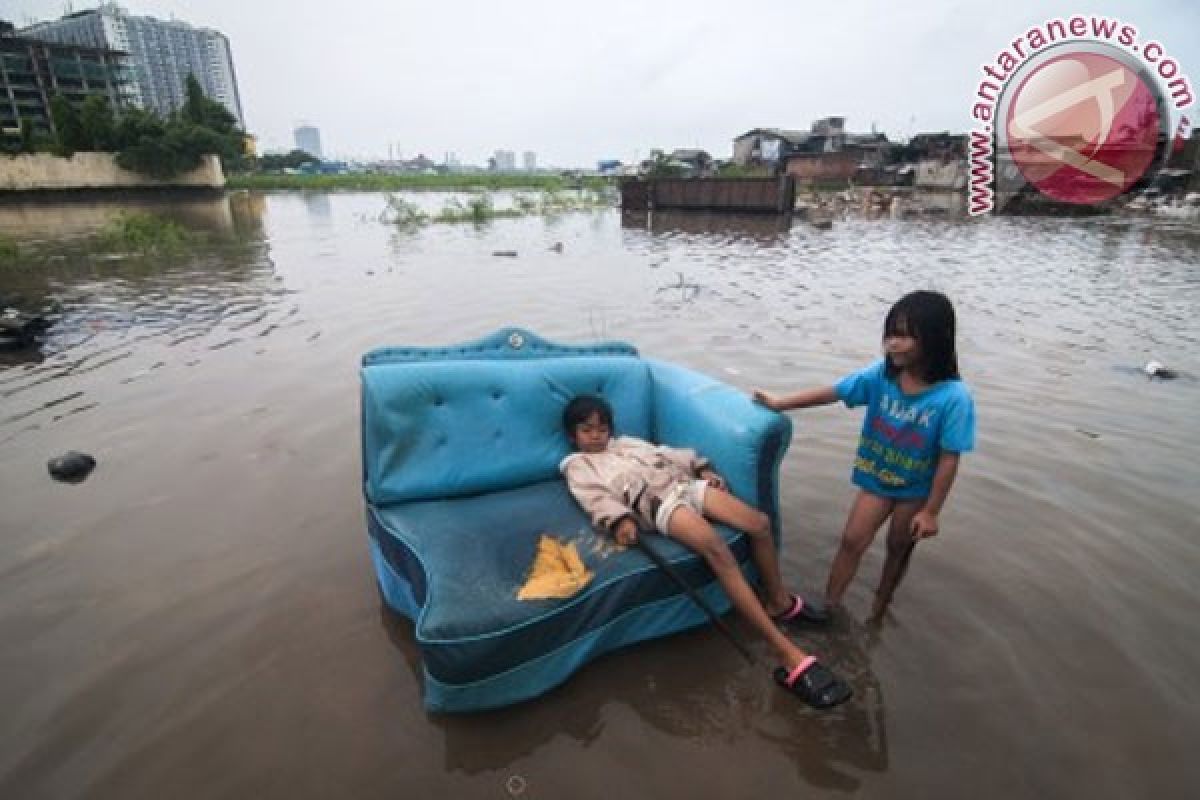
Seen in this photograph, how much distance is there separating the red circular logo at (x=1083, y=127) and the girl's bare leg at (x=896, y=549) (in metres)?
5.80

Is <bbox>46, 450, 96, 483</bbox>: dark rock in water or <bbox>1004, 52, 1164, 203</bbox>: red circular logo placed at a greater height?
<bbox>1004, 52, 1164, 203</bbox>: red circular logo

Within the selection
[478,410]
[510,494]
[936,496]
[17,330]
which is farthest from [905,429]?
[17,330]

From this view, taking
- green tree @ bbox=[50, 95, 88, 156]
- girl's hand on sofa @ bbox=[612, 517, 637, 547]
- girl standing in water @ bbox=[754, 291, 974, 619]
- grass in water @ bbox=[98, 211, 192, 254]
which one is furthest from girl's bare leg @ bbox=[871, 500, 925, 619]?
green tree @ bbox=[50, 95, 88, 156]

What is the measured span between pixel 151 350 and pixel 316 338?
1.95 metres

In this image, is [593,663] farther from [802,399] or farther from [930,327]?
[930,327]

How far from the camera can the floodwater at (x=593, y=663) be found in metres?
2.43

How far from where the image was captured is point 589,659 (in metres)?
2.80

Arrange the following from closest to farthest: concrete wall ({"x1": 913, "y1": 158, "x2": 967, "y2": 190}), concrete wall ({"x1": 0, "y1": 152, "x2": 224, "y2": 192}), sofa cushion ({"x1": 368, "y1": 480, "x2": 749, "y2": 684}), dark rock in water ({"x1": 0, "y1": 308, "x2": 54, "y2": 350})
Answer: sofa cushion ({"x1": 368, "y1": 480, "x2": 749, "y2": 684})
dark rock in water ({"x1": 0, "y1": 308, "x2": 54, "y2": 350})
concrete wall ({"x1": 0, "y1": 152, "x2": 224, "y2": 192})
concrete wall ({"x1": 913, "y1": 158, "x2": 967, "y2": 190})

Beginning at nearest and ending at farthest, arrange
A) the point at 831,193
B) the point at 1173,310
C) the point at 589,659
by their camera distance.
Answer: the point at 589,659 < the point at 1173,310 < the point at 831,193

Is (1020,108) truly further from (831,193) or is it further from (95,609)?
(831,193)

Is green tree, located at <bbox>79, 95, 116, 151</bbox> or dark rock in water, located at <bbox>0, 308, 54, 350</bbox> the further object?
green tree, located at <bbox>79, 95, 116, 151</bbox>

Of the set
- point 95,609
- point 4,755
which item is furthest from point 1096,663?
point 95,609

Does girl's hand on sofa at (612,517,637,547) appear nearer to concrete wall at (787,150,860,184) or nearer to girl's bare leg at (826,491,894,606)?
girl's bare leg at (826,491,894,606)

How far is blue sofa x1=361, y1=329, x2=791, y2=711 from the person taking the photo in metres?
2.50
